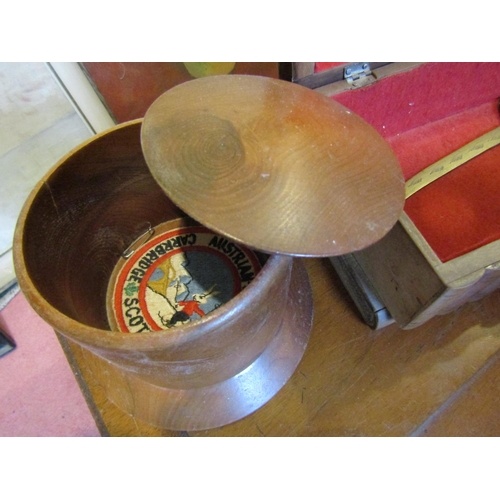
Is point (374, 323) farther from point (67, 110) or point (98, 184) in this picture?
point (67, 110)

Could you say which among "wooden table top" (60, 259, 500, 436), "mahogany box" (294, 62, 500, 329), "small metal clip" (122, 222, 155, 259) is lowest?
"wooden table top" (60, 259, 500, 436)

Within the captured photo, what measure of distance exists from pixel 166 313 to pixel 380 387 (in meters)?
0.27

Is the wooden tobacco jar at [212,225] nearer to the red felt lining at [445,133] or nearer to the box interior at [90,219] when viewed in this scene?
the box interior at [90,219]

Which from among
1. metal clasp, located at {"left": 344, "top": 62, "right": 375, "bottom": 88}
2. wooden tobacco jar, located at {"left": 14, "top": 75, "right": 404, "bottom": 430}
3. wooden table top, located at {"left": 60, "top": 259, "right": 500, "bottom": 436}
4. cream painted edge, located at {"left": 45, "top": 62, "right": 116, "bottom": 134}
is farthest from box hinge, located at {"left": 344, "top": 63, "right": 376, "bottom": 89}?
cream painted edge, located at {"left": 45, "top": 62, "right": 116, "bottom": 134}

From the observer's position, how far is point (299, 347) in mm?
513

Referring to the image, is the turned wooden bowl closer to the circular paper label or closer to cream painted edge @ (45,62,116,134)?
the circular paper label

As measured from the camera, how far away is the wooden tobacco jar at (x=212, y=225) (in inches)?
12.0

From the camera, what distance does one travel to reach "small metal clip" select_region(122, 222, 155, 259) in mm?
582

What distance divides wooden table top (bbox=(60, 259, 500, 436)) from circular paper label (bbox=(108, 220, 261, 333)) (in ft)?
0.28

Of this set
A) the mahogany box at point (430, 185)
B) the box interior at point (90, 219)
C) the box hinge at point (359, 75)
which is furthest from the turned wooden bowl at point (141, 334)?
the box hinge at point (359, 75)

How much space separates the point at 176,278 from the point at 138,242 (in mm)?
86

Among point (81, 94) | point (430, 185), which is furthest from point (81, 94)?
point (430, 185)

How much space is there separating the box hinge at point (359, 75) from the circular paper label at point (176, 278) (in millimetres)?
250

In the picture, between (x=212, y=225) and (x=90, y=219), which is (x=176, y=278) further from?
(x=212, y=225)
